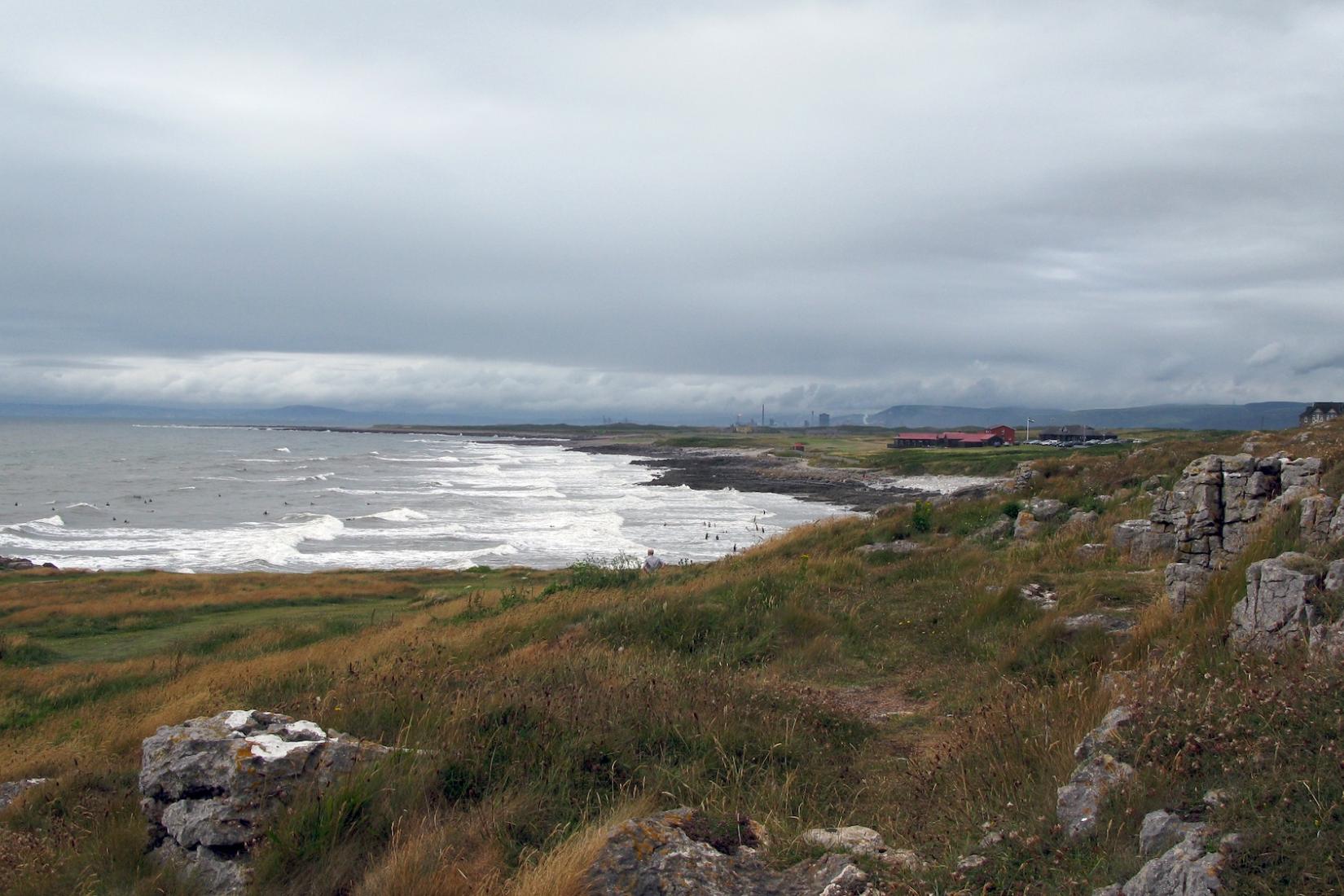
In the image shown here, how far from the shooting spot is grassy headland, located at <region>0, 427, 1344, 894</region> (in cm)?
383

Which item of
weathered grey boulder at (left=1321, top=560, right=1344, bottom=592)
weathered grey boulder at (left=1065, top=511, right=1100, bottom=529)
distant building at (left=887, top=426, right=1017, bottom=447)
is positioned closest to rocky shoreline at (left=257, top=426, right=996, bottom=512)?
weathered grey boulder at (left=1065, top=511, right=1100, bottom=529)

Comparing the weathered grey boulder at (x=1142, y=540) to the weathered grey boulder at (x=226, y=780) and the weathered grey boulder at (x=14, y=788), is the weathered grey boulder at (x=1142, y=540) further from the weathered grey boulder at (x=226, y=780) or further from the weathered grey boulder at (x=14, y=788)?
the weathered grey boulder at (x=14, y=788)

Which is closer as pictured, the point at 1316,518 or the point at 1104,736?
the point at 1104,736

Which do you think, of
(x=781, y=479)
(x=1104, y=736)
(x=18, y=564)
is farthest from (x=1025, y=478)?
(x=781, y=479)

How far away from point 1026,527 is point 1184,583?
8508mm

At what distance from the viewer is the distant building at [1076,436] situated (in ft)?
413

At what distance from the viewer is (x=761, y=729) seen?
6.04 m

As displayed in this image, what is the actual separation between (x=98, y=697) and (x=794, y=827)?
465 inches

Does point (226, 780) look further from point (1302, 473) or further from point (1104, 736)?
point (1302, 473)

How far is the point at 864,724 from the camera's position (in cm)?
687

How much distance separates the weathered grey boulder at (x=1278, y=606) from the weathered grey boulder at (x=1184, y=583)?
1.36m

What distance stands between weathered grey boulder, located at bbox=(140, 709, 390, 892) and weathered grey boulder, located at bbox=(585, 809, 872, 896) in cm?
183

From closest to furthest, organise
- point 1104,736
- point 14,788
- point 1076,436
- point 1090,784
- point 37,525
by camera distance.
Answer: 1. point 1090,784
2. point 1104,736
3. point 14,788
4. point 37,525
5. point 1076,436

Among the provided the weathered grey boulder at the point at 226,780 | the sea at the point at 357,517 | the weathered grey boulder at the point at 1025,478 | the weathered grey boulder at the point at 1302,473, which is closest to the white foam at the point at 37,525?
the sea at the point at 357,517
